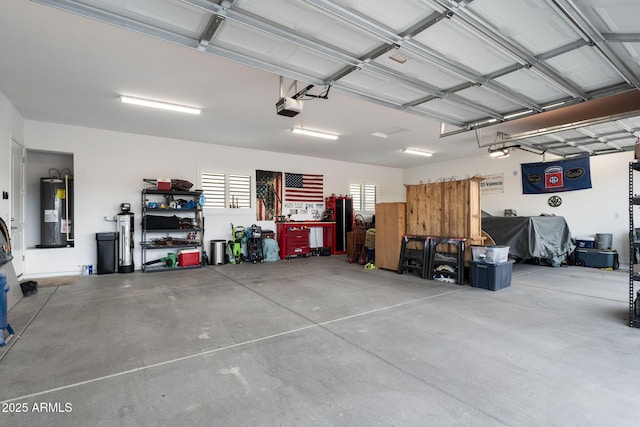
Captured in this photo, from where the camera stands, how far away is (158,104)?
5.25 m

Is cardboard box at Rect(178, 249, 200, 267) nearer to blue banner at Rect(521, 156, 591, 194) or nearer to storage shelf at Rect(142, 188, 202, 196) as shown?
storage shelf at Rect(142, 188, 202, 196)

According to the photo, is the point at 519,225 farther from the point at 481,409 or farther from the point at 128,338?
the point at 128,338

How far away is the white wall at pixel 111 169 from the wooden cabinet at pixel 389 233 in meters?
3.79

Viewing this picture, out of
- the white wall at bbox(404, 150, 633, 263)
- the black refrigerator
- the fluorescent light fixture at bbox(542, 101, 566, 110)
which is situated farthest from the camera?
the black refrigerator

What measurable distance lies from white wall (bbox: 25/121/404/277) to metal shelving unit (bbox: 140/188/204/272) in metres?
0.31

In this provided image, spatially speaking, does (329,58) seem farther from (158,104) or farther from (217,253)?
(217,253)

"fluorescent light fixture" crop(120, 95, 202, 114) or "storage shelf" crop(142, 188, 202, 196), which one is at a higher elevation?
"fluorescent light fixture" crop(120, 95, 202, 114)

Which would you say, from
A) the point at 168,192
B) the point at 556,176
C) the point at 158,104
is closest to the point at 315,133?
the point at 158,104

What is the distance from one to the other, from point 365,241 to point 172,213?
504cm

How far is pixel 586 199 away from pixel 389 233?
5.50m

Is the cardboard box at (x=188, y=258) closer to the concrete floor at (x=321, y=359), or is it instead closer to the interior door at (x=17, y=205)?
the concrete floor at (x=321, y=359)

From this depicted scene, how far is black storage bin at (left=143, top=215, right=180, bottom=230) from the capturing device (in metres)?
6.97

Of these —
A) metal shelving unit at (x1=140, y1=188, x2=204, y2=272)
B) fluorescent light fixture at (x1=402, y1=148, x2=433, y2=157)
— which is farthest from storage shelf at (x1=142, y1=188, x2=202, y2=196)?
fluorescent light fixture at (x1=402, y1=148, x2=433, y2=157)

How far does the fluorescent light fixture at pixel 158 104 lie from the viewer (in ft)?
16.5
